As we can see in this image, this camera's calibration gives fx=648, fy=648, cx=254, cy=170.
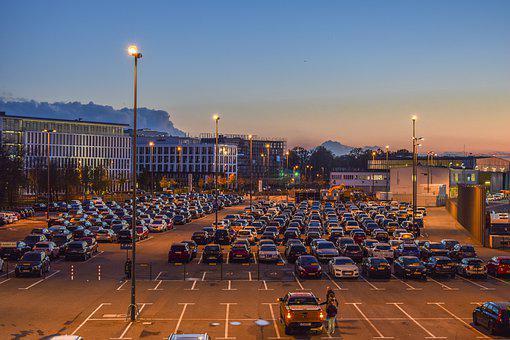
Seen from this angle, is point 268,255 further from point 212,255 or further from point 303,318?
point 303,318

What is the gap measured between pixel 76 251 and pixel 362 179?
5895 inches

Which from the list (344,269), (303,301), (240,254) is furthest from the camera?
(240,254)

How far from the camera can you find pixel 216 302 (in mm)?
28531

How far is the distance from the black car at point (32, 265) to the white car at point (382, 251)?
21.1 m

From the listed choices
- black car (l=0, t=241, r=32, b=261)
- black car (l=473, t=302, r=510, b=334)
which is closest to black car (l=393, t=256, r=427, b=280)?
black car (l=473, t=302, r=510, b=334)

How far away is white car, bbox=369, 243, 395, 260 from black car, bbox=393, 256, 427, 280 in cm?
618

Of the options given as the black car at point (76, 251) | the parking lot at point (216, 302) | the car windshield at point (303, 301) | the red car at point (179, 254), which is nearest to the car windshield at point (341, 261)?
the parking lot at point (216, 302)

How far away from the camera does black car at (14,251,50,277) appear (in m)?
35.6

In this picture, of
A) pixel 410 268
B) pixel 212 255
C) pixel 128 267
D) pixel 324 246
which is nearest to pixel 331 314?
pixel 128 267

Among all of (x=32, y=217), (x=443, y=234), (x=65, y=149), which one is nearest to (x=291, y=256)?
Answer: (x=443, y=234)

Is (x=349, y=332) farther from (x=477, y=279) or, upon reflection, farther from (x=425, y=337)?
(x=477, y=279)

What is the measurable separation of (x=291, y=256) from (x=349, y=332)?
20.9 m

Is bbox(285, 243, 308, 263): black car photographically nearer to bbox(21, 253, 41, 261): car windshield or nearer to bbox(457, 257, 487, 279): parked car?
bbox(457, 257, 487, 279): parked car

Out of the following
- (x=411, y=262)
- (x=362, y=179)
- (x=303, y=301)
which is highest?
(x=362, y=179)
